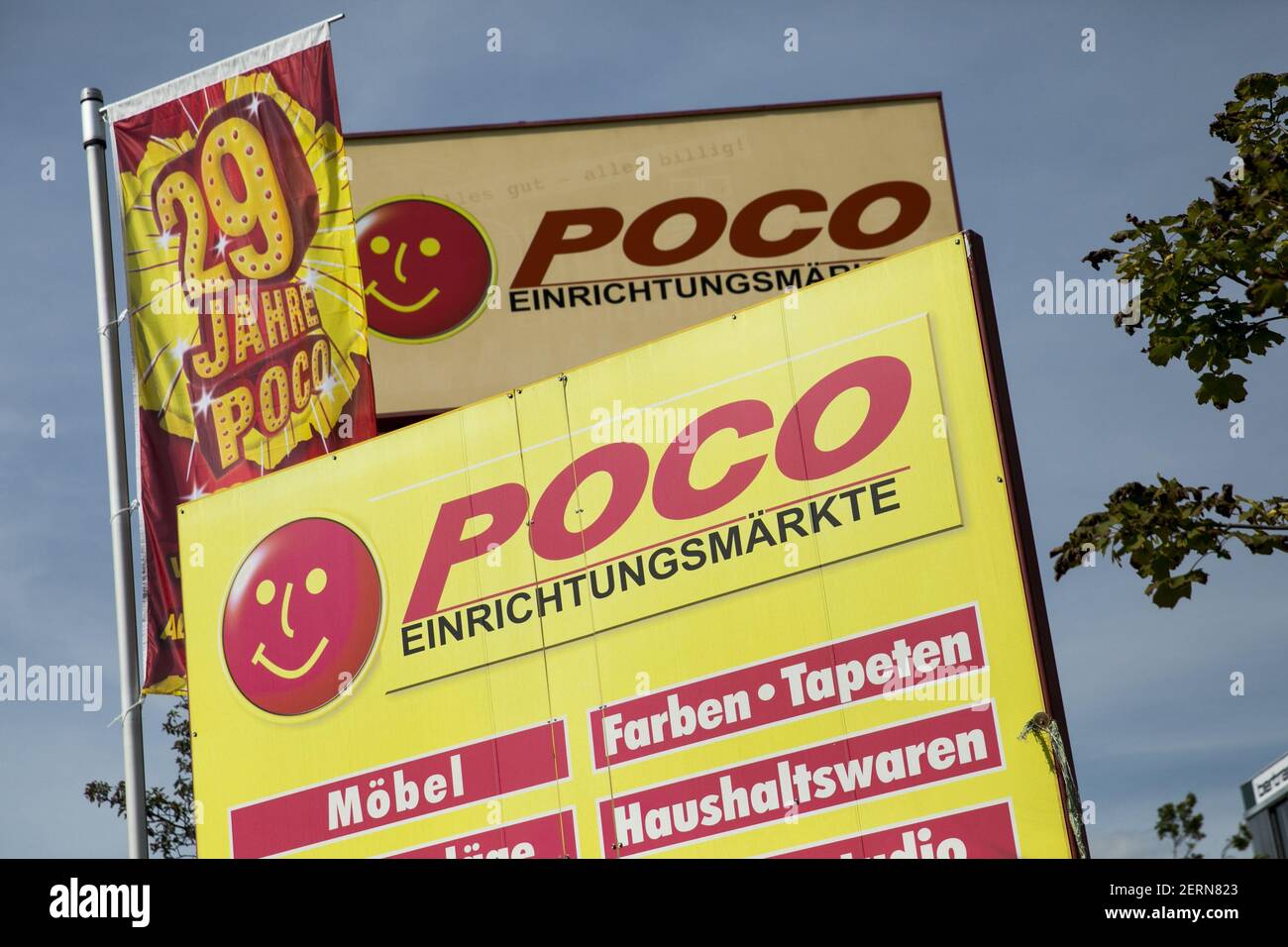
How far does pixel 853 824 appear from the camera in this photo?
9.51 meters

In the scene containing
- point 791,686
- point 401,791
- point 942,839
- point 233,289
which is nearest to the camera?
point 942,839

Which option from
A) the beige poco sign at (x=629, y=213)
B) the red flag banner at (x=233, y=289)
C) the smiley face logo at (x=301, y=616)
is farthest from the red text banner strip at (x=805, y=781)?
the beige poco sign at (x=629, y=213)

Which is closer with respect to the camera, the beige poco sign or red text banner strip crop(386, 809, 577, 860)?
red text banner strip crop(386, 809, 577, 860)

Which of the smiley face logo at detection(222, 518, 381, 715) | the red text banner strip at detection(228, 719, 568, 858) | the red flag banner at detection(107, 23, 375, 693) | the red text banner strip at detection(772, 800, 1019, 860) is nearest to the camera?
the red text banner strip at detection(772, 800, 1019, 860)

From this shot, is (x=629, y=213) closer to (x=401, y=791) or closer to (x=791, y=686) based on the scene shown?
(x=401, y=791)

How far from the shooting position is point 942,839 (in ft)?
30.0

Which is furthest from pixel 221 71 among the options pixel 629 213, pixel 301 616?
pixel 629 213

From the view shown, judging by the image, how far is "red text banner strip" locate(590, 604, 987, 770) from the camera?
9.48 metres

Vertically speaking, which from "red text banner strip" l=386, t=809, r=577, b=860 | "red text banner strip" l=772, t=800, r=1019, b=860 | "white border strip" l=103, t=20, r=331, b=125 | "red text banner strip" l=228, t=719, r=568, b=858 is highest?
"white border strip" l=103, t=20, r=331, b=125

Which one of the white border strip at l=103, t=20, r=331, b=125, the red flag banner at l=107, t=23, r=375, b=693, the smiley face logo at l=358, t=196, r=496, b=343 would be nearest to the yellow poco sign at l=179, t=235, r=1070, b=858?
the red flag banner at l=107, t=23, r=375, b=693

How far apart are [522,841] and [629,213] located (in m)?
12.3

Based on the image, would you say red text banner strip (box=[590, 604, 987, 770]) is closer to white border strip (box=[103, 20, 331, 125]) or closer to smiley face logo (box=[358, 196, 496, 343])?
white border strip (box=[103, 20, 331, 125])

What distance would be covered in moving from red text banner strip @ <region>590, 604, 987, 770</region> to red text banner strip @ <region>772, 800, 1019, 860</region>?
82 centimetres

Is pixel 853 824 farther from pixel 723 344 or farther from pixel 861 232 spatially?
pixel 861 232
